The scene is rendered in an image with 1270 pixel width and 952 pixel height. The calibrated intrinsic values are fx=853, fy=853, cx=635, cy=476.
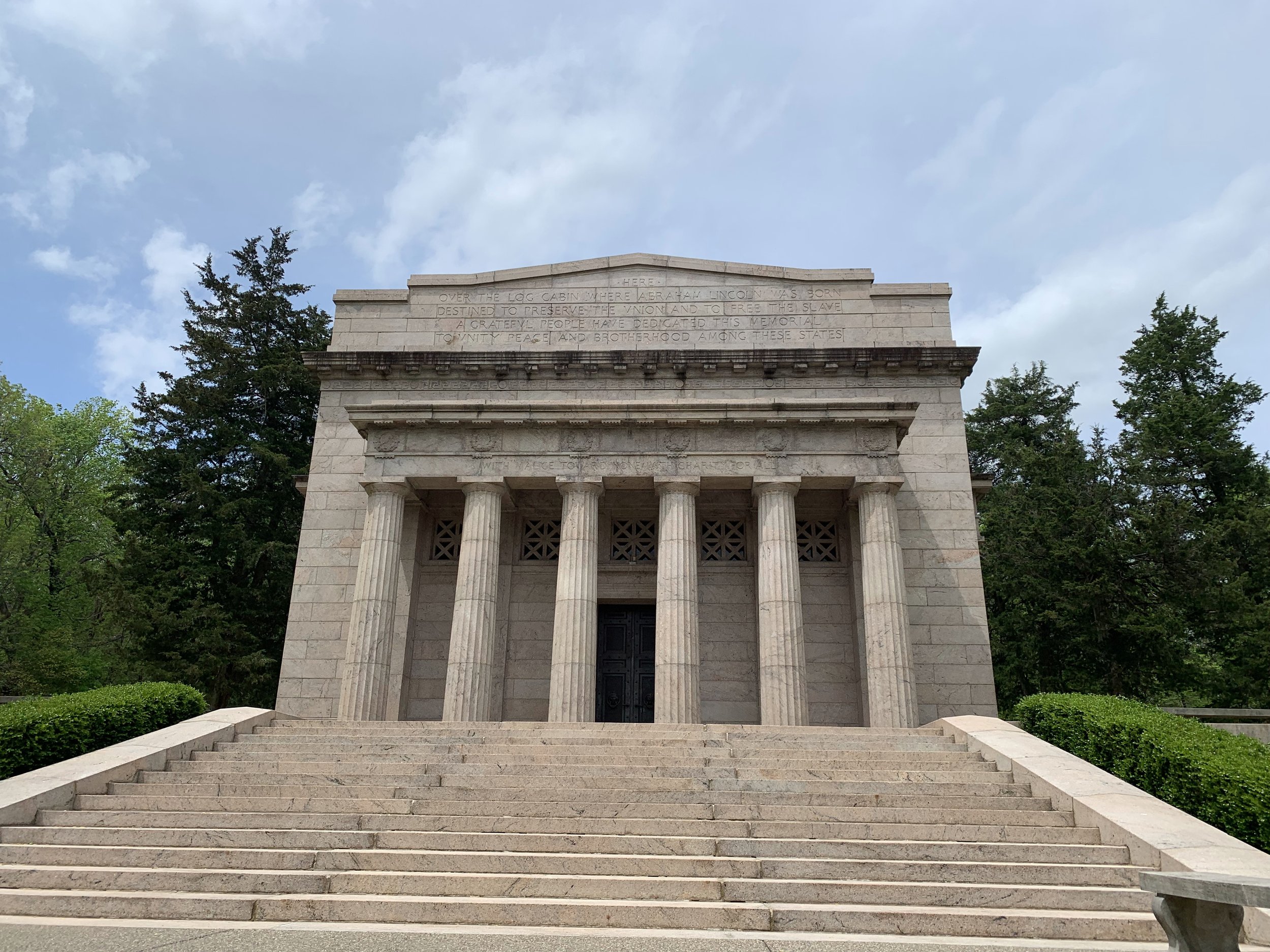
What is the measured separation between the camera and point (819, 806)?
10234 mm

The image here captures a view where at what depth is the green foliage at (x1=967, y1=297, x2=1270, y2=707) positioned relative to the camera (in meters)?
24.7

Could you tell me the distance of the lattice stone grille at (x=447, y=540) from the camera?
2177 centimetres

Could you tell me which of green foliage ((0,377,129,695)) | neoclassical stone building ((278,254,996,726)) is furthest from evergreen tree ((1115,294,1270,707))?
green foliage ((0,377,129,695))

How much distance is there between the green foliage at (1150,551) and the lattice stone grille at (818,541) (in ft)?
28.3

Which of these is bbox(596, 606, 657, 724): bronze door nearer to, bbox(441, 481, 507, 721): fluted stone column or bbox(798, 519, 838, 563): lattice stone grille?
bbox(441, 481, 507, 721): fluted stone column

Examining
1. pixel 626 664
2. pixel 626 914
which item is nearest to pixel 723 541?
pixel 626 664

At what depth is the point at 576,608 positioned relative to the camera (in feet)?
59.8

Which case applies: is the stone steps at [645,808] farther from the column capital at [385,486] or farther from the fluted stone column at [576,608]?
the column capital at [385,486]

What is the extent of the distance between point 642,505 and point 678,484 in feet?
9.60

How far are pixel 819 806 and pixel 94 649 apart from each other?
103 feet

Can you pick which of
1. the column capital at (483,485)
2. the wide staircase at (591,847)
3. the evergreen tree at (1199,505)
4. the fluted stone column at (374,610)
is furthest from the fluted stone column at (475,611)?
the evergreen tree at (1199,505)

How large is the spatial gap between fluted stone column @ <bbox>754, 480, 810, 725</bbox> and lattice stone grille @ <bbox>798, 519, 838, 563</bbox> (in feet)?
7.77

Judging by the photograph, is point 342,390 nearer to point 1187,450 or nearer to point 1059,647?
point 1059,647

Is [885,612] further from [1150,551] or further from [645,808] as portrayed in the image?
[1150,551]
